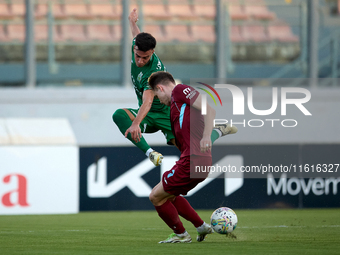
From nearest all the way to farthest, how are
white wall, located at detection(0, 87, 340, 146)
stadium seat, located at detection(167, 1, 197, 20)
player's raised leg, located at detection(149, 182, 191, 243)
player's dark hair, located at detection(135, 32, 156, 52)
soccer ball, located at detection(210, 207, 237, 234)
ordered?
player's raised leg, located at detection(149, 182, 191, 243), soccer ball, located at detection(210, 207, 237, 234), player's dark hair, located at detection(135, 32, 156, 52), white wall, located at detection(0, 87, 340, 146), stadium seat, located at detection(167, 1, 197, 20)

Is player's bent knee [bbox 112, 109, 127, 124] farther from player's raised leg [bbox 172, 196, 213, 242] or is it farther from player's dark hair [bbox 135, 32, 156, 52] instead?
player's raised leg [bbox 172, 196, 213, 242]

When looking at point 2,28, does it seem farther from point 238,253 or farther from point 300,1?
point 238,253

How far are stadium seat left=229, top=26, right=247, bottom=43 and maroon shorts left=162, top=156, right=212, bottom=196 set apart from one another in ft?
25.3

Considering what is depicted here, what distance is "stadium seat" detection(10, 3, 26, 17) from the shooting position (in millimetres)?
12172

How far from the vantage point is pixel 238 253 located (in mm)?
4723

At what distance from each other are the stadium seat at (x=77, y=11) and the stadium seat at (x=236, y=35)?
3.09 metres

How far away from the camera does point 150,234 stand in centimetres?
658

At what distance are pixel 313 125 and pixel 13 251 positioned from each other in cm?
821

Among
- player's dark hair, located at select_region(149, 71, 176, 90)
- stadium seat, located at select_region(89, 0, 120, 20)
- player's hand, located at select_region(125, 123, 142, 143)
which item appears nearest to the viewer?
player's dark hair, located at select_region(149, 71, 176, 90)

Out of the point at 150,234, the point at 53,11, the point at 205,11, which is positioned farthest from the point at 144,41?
the point at 53,11

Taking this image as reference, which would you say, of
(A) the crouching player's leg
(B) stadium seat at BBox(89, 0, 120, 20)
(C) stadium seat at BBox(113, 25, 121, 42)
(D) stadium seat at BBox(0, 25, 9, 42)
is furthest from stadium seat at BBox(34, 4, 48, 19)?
(A) the crouching player's leg

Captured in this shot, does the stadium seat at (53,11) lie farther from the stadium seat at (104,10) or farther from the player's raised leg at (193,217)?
the player's raised leg at (193,217)

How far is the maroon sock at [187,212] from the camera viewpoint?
566 centimetres

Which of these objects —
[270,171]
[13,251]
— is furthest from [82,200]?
[13,251]
